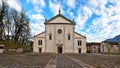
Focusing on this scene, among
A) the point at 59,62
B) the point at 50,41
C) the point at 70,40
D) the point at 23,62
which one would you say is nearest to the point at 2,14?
the point at 50,41

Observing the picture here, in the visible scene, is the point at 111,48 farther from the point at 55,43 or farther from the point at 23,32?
the point at 23,32

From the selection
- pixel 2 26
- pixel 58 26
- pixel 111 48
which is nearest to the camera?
pixel 2 26

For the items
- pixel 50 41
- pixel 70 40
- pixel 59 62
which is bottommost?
pixel 59 62

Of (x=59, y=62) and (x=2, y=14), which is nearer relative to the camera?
(x=59, y=62)

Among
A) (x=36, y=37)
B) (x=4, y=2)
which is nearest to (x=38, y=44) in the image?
(x=36, y=37)

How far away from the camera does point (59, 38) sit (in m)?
69.6

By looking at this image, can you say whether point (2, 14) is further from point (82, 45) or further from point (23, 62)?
point (23, 62)

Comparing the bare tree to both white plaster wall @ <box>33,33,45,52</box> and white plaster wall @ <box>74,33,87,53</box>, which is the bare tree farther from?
white plaster wall @ <box>74,33,87,53</box>

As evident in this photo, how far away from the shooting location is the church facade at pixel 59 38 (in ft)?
225

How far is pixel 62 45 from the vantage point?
2704 inches

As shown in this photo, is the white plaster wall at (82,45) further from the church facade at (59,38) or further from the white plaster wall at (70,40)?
the white plaster wall at (70,40)

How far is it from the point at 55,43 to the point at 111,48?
29.3m

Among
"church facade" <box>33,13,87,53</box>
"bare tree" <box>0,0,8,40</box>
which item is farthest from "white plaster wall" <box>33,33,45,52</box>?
"bare tree" <box>0,0,8,40</box>

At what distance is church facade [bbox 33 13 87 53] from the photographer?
2699 inches
